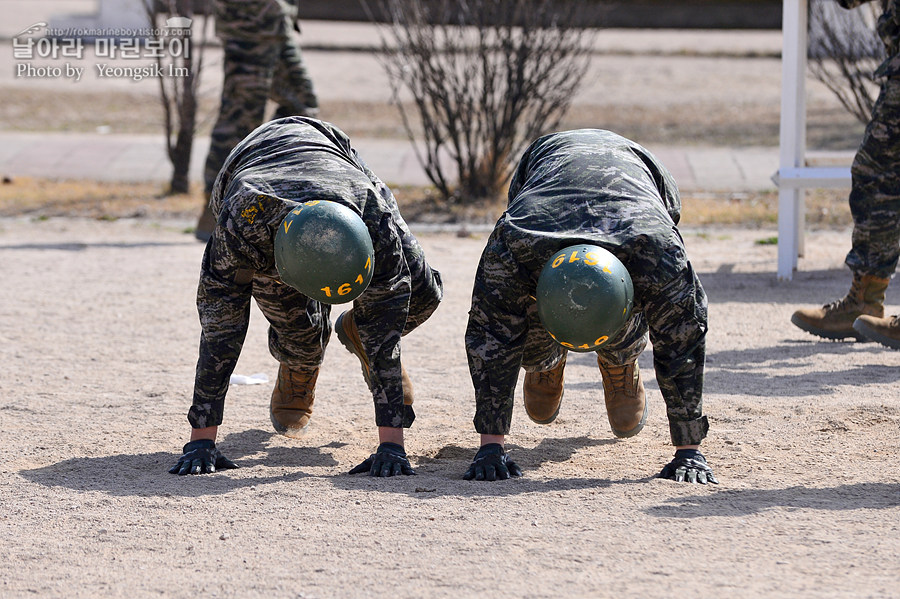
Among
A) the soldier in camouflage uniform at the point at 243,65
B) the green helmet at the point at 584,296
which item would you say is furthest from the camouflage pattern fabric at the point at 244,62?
the green helmet at the point at 584,296

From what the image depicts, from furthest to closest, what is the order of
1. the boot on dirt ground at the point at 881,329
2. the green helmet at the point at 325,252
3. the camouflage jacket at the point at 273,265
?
the boot on dirt ground at the point at 881,329 → the camouflage jacket at the point at 273,265 → the green helmet at the point at 325,252

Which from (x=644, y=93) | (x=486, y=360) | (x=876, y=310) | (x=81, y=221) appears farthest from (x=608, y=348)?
(x=644, y=93)

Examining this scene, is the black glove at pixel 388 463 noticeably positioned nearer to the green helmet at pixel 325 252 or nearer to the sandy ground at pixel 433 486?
the sandy ground at pixel 433 486

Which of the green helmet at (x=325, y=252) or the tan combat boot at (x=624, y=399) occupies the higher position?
the green helmet at (x=325, y=252)

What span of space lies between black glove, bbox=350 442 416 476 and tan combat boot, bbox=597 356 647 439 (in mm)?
873

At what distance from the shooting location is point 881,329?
5.50m

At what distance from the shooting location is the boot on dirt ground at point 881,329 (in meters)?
5.49

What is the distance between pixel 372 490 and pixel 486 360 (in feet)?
1.84

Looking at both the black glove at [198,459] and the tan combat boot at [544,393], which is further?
the tan combat boot at [544,393]

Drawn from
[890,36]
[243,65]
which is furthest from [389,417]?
[243,65]

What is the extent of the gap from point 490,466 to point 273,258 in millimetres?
1002

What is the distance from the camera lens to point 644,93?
1582 cm

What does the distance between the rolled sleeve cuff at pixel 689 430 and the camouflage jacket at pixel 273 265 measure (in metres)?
0.92

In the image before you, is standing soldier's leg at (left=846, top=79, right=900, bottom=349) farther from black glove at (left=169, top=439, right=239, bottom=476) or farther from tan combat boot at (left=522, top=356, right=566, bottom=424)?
black glove at (left=169, top=439, right=239, bottom=476)
